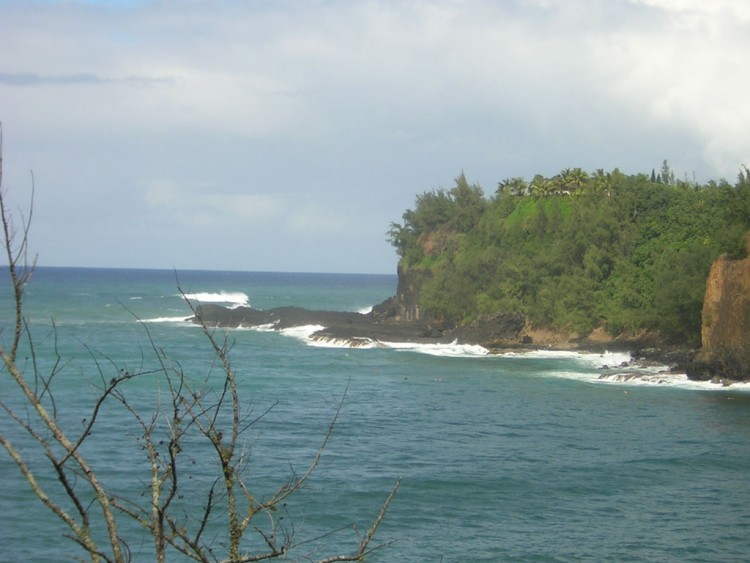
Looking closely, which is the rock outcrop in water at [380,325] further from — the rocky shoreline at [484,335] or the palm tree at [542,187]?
the palm tree at [542,187]

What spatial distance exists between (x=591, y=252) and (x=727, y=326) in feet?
64.3

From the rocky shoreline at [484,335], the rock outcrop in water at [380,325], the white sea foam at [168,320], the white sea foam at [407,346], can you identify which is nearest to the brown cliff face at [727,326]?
the rocky shoreline at [484,335]

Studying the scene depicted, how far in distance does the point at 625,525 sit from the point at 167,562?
32.1 ft

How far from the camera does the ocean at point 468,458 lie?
18406 millimetres

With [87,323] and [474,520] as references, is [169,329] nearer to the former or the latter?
[87,323]

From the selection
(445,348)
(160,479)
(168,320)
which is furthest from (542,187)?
(160,479)

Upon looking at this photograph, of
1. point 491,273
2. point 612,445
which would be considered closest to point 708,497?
point 612,445

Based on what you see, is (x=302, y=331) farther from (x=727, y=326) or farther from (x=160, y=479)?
(x=160, y=479)

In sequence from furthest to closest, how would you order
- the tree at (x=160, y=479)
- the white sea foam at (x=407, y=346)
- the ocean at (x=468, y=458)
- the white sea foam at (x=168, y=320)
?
the white sea foam at (x=168, y=320), the white sea foam at (x=407, y=346), the ocean at (x=468, y=458), the tree at (x=160, y=479)

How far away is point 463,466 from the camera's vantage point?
985 inches

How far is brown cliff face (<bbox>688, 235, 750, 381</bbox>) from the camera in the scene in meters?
41.3

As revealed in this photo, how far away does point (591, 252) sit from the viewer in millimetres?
61094

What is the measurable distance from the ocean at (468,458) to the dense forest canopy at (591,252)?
751 cm

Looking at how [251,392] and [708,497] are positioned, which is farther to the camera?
[251,392]
